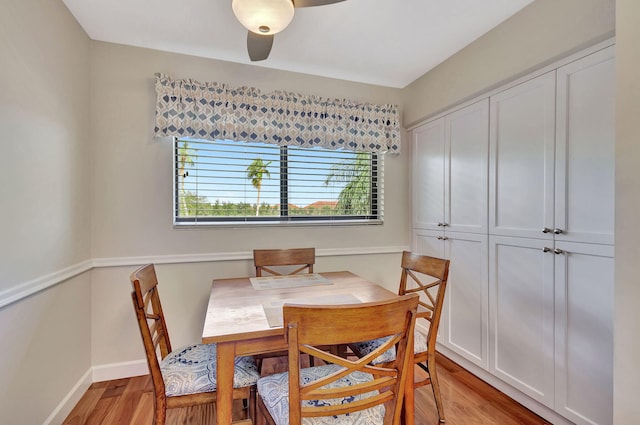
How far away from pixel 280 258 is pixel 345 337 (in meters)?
1.47

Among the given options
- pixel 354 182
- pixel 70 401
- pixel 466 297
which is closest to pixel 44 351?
pixel 70 401

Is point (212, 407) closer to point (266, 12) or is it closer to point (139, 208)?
point (139, 208)

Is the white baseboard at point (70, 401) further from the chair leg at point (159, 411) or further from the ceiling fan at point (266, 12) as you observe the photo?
the ceiling fan at point (266, 12)

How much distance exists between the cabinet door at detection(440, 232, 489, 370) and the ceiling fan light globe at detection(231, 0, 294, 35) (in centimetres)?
190

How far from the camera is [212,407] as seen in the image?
6.25 ft

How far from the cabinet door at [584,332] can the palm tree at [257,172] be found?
2.12m

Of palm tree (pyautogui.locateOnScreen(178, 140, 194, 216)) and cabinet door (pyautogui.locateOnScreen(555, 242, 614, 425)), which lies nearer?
cabinet door (pyautogui.locateOnScreen(555, 242, 614, 425))

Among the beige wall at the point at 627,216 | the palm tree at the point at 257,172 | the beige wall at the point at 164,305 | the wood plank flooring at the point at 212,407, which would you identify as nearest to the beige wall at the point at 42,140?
the beige wall at the point at 164,305

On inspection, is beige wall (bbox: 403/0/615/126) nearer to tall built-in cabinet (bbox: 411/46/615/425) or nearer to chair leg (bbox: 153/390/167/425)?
tall built-in cabinet (bbox: 411/46/615/425)

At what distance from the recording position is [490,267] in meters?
2.13

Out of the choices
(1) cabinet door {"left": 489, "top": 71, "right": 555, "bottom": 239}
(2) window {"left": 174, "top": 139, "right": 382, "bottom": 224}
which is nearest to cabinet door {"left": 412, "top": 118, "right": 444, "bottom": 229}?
(2) window {"left": 174, "top": 139, "right": 382, "bottom": 224}

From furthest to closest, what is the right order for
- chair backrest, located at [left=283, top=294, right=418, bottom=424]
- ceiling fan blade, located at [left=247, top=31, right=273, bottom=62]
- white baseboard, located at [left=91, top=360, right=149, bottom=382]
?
white baseboard, located at [left=91, top=360, right=149, bottom=382], ceiling fan blade, located at [left=247, top=31, right=273, bottom=62], chair backrest, located at [left=283, top=294, right=418, bottom=424]

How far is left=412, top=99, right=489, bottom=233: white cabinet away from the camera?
2.21 meters

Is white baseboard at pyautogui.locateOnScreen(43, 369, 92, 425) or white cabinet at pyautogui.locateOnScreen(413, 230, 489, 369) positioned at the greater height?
white cabinet at pyautogui.locateOnScreen(413, 230, 489, 369)
